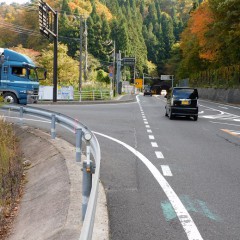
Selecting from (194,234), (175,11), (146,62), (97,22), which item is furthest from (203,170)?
(175,11)

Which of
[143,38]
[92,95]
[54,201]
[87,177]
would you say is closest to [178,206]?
[87,177]

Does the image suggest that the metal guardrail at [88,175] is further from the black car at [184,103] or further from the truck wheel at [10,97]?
the truck wheel at [10,97]

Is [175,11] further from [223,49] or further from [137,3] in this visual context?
[223,49]

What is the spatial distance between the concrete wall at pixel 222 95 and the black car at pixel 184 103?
71.3 feet

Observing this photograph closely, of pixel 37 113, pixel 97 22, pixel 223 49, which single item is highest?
pixel 97 22

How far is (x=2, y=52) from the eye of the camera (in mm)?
22203

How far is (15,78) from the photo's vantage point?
2280 cm

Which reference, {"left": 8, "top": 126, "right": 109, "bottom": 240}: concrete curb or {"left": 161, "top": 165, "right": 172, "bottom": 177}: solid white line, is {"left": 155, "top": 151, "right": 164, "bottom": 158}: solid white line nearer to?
{"left": 161, "top": 165, "right": 172, "bottom": 177}: solid white line

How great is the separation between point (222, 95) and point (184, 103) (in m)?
28.8

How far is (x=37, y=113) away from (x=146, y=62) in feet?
410

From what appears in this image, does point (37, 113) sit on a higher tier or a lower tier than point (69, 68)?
lower

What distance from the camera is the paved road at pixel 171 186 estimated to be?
471cm

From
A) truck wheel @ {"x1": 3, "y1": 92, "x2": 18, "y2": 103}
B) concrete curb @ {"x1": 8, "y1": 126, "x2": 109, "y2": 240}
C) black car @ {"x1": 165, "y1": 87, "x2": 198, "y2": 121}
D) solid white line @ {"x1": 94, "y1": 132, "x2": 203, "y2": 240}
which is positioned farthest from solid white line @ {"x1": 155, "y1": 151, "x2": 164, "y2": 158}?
truck wheel @ {"x1": 3, "y1": 92, "x2": 18, "y2": 103}

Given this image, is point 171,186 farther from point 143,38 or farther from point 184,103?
point 143,38
